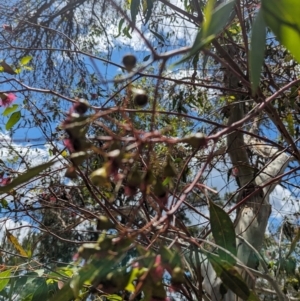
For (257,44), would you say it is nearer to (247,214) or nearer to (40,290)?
(40,290)

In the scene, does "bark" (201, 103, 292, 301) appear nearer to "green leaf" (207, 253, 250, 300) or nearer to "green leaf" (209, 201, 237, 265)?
"green leaf" (209, 201, 237, 265)

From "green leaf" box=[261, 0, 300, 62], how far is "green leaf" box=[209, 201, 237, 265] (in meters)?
0.28

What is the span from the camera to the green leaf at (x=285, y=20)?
16.6 inches

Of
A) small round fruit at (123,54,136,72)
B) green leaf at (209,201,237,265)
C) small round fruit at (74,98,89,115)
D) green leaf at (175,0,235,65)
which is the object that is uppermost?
green leaf at (175,0,235,65)

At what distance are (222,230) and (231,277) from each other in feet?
0.36

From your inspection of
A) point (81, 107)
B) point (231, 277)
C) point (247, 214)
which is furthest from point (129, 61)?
point (247, 214)

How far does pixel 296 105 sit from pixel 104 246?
1271mm

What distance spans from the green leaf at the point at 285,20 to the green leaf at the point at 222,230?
0.28 metres

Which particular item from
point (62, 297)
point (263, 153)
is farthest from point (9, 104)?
point (263, 153)

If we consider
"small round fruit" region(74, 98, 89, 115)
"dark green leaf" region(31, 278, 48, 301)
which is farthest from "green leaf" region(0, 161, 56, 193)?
"dark green leaf" region(31, 278, 48, 301)

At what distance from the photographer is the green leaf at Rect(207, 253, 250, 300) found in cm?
55

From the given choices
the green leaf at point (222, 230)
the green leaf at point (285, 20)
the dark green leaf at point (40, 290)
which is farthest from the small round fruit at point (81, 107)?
the dark green leaf at point (40, 290)

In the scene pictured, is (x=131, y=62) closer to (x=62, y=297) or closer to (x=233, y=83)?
(x=62, y=297)

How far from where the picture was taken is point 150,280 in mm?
414
